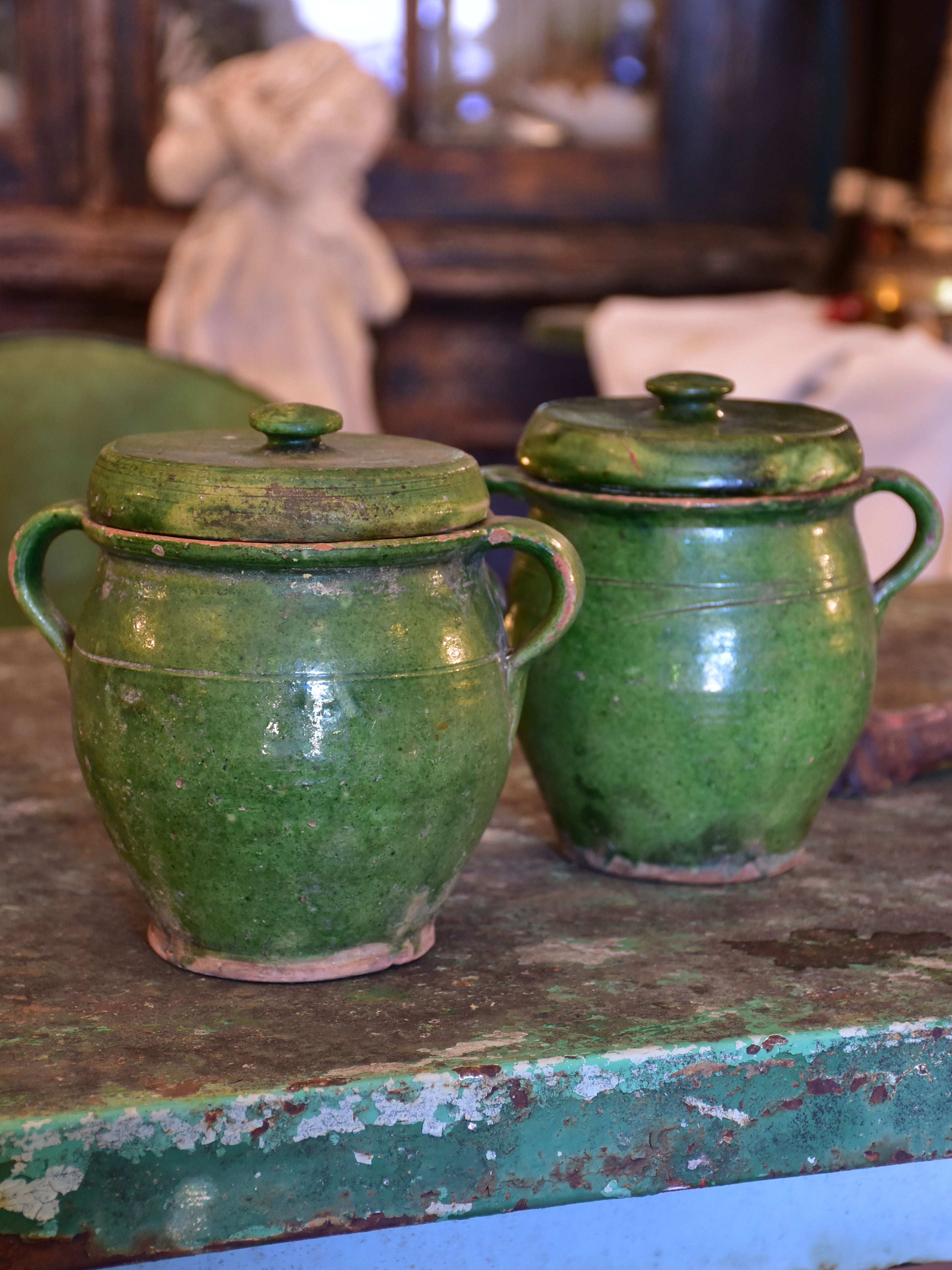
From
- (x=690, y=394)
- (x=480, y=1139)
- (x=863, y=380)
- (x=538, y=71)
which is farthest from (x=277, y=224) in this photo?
(x=480, y=1139)

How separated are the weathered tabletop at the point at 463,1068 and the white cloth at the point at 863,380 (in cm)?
116

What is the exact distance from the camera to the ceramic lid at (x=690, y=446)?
0.66 meters

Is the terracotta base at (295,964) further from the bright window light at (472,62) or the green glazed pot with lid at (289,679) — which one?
the bright window light at (472,62)

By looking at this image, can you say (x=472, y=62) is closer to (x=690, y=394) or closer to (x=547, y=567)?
(x=690, y=394)

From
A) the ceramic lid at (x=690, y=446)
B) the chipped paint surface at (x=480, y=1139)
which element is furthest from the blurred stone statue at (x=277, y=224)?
the chipped paint surface at (x=480, y=1139)

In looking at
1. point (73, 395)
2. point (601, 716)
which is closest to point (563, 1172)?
point (601, 716)

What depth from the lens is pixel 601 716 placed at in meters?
0.69

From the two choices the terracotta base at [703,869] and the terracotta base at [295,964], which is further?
the terracotta base at [703,869]

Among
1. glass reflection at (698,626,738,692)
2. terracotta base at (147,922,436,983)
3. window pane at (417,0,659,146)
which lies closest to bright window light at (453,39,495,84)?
window pane at (417,0,659,146)

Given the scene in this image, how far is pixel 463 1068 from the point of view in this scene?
0.53m

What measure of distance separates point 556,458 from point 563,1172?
1.05 ft

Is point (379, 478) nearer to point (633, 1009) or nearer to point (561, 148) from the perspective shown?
point (633, 1009)

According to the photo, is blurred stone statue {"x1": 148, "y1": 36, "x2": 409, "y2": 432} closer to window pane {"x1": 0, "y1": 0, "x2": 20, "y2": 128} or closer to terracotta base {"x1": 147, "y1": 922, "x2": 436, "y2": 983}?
window pane {"x1": 0, "y1": 0, "x2": 20, "y2": 128}

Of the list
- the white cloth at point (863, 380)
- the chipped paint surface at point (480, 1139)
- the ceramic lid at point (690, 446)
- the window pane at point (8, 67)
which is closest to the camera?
the chipped paint surface at point (480, 1139)
